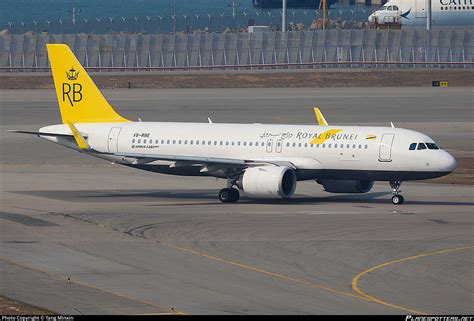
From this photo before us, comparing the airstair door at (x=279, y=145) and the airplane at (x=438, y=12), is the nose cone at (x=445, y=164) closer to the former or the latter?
the airstair door at (x=279, y=145)

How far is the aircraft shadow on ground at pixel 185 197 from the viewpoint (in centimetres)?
5969

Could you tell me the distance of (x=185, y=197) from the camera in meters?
61.8

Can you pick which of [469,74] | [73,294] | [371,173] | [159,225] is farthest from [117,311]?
[469,74]

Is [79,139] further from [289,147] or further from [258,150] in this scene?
[289,147]

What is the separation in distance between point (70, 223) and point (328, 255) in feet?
42.1

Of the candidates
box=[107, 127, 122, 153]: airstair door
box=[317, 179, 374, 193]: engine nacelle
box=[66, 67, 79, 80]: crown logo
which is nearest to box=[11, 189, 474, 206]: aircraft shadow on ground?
box=[317, 179, 374, 193]: engine nacelle

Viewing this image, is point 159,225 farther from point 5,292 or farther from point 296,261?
point 5,292

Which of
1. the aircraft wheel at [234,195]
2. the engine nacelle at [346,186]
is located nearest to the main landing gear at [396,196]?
the engine nacelle at [346,186]

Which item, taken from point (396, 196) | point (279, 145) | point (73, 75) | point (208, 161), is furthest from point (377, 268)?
point (73, 75)

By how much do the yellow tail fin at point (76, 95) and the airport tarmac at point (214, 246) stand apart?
3.98m

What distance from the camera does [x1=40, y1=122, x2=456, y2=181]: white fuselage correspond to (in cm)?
5772

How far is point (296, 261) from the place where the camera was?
4275cm

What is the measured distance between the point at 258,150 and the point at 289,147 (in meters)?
1.69

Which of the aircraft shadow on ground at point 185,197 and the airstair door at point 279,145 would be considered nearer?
the aircraft shadow on ground at point 185,197
